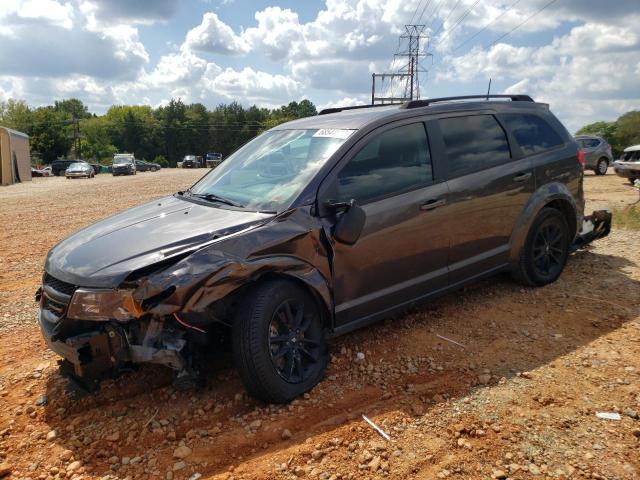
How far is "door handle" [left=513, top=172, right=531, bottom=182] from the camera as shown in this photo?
473 cm

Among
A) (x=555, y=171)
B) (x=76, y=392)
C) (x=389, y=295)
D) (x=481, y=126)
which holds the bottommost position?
(x=76, y=392)

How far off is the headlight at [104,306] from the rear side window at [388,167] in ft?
5.17

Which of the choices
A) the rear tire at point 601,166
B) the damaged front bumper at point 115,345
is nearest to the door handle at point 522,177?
the damaged front bumper at point 115,345

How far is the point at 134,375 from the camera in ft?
12.3

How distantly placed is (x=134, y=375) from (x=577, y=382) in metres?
3.15

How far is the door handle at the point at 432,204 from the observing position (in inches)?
157

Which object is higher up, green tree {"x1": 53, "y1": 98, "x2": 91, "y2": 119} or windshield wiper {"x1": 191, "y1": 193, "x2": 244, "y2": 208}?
green tree {"x1": 53, "y1": 98, "x2": 91, "y2": 119}

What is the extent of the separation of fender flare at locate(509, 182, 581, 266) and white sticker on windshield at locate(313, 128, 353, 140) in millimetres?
2024

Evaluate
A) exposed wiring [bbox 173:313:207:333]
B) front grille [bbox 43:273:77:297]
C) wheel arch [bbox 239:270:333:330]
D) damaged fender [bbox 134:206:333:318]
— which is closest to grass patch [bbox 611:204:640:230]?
wheel arch [bbox 239:270:333:330]

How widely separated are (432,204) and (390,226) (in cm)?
49

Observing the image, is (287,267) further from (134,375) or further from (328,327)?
(134,375)

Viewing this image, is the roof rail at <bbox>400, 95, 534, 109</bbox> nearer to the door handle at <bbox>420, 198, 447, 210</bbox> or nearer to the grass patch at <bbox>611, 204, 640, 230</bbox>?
the door handle at <bbox>420, 198, 447, 210</bbox>

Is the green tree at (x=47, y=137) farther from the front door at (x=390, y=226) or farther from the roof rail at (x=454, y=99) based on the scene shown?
the front door at (x=390, y=226)

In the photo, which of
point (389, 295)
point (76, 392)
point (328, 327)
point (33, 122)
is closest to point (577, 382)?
point (389, 295)
